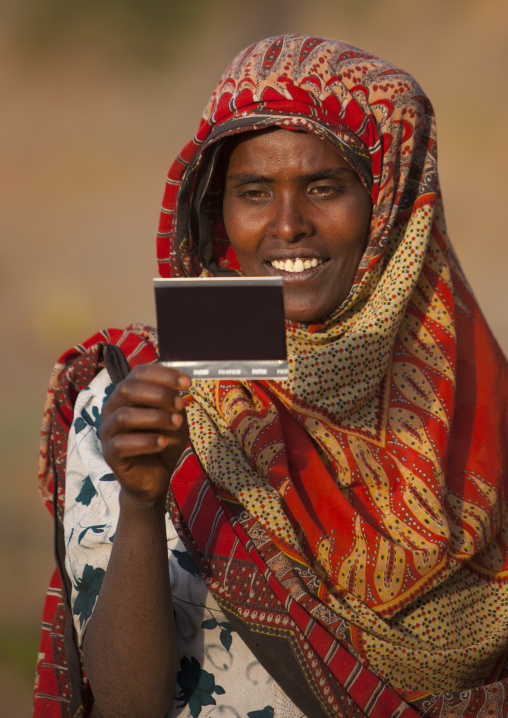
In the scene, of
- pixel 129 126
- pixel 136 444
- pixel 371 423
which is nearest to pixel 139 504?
pixel 136 444

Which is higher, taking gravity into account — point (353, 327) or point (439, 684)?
point (353, 327)

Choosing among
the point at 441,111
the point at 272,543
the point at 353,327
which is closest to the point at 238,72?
the point at 353,327

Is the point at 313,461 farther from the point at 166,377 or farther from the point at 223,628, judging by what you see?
the point at 166,377

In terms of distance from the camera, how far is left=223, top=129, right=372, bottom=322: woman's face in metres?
2.28

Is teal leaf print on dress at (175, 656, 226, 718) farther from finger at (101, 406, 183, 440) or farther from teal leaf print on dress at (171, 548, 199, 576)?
finger at (101, 406, 183, 440)

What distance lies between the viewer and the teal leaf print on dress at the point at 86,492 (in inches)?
86.6

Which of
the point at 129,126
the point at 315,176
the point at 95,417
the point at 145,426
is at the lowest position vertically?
the point at 95,417

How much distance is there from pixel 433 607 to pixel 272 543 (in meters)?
0.45

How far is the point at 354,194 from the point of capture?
2.35 metres

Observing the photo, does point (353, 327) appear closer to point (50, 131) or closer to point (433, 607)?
point (433, 607)

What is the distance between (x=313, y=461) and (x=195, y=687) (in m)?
0.59

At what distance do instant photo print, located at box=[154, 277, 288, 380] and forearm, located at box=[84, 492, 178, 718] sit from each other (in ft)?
1.15

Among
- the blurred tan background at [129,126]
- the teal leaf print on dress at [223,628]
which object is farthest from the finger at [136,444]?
the blurred tan background at [129,126]

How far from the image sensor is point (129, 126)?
9.13 m
